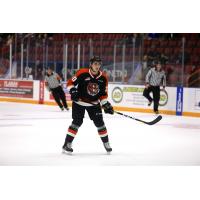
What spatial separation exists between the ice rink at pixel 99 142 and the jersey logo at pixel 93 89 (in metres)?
0.49

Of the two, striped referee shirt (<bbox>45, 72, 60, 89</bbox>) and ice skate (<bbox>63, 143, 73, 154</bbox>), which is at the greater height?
striped referee shirt (<bbox>45, 72, 60, 89</bbox>)

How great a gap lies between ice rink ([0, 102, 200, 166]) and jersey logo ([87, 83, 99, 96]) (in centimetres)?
49

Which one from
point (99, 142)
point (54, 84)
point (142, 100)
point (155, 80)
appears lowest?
point (99, 142)

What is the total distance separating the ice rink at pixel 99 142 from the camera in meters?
3.97

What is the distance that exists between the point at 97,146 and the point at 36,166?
105 cm

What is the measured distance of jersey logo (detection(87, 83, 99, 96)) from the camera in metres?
3.92

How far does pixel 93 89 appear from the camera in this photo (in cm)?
394

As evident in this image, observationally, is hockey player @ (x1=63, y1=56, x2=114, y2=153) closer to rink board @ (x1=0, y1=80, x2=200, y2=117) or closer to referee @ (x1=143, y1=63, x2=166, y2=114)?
referee @ (x1=143, y1=63, x2=166, y2=114)

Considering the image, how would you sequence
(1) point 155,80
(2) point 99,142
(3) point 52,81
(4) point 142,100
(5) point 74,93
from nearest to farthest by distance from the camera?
(5) point 74,93, (2) point 99,142, (1) point 155,80, (3) point 52,81, (4) point 142,100

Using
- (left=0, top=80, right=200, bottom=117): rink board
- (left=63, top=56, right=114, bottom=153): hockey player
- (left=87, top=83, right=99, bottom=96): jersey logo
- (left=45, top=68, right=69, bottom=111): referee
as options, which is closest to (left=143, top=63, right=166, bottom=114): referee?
(left=0, top=80, right=200, bottom=117): rink board

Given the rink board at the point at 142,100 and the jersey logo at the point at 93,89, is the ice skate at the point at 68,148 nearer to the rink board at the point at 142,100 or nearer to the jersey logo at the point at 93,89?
the jersey logo at the point at 93,89

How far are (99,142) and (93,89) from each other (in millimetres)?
1049

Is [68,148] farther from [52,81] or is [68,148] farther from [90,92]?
[52,81]

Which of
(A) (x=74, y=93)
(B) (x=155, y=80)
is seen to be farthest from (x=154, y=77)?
(A) (x=74, y=93)
